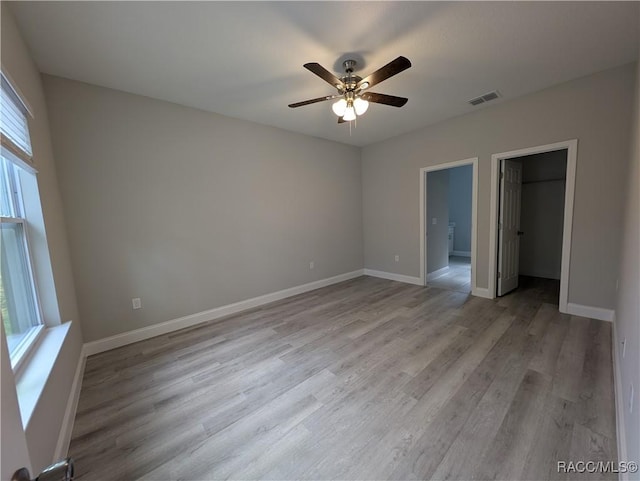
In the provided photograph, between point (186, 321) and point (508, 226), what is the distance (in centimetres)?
465

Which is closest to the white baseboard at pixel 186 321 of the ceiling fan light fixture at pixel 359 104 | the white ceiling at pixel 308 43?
the white ceiling at pixel 308 43

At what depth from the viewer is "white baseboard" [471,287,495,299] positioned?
3.74m

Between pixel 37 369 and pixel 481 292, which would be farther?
pixel 481 292

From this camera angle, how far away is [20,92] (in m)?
1.65

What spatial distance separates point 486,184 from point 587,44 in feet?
5.58

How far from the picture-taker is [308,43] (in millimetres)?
2061

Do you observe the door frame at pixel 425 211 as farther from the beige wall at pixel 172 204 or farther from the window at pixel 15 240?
the window at pixel 15 240

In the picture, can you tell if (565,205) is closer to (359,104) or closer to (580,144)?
(580,144)

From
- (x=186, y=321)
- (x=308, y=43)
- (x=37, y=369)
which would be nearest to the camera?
(x=37, y=369)

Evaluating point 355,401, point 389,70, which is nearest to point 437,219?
Answer: point 389,70

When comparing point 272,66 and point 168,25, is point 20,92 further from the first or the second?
point 272,66

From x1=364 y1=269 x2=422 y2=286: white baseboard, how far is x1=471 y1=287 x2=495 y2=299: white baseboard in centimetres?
86

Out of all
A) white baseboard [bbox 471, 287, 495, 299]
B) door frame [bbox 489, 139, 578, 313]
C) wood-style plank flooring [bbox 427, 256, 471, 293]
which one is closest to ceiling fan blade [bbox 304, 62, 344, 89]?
door frame [bbox 489, 139, 578, 313]

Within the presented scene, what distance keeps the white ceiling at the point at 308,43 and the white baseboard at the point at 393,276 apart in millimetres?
2942
